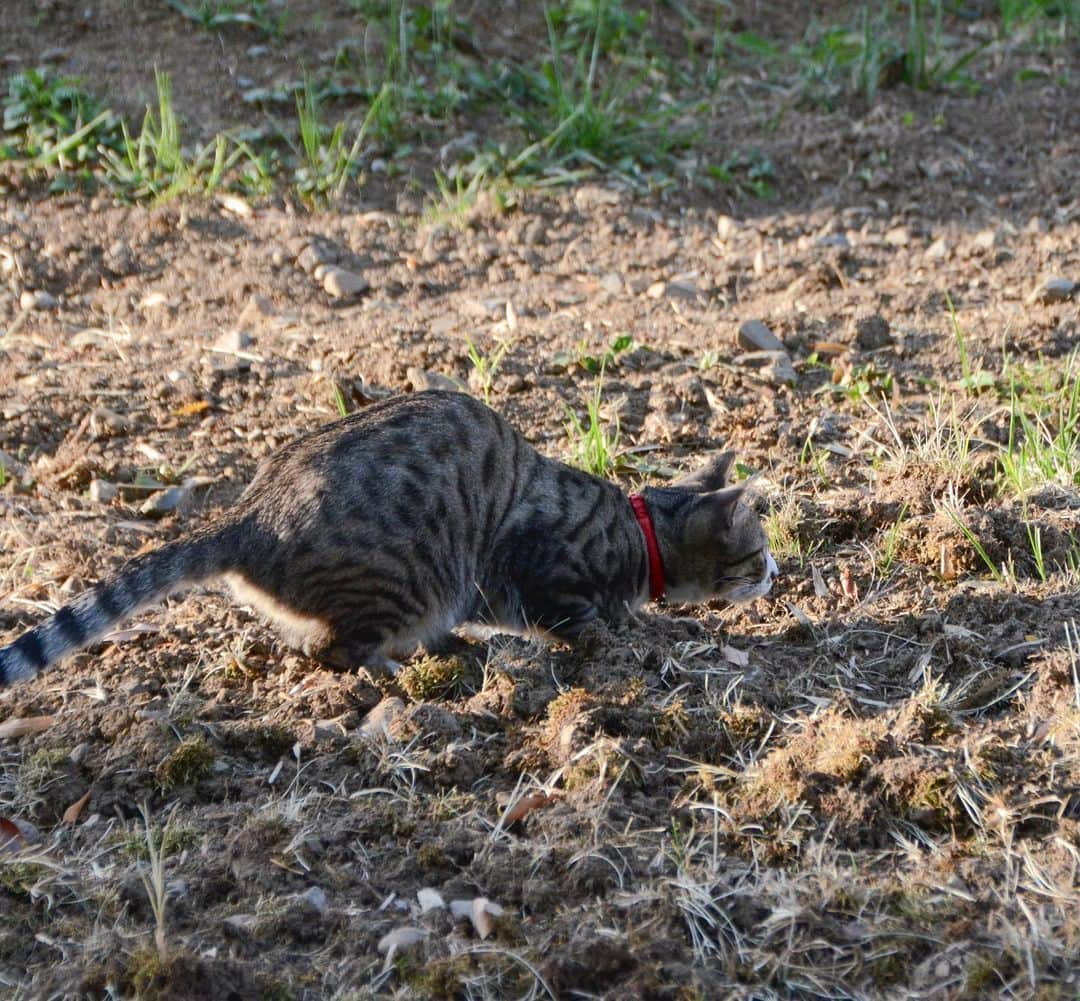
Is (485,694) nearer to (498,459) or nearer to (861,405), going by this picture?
(498,459)

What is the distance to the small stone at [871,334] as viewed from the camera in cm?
562

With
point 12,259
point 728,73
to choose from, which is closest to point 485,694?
point 12,259

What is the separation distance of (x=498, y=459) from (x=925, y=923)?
2.00 m

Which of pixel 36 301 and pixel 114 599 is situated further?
pixel 36 301

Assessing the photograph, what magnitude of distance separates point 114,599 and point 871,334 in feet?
10.9

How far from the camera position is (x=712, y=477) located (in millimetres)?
4555

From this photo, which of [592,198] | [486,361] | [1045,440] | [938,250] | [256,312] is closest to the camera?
[1045,440]

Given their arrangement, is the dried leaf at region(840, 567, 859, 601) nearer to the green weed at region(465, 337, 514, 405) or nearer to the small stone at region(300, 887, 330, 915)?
the green weed at region(465, 337, 514, 405)

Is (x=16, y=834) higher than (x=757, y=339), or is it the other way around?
(x=757, y=339)

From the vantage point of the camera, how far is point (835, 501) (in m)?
4.60

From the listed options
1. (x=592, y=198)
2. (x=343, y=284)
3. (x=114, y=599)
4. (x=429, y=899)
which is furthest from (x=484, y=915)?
(x=592, y=198)

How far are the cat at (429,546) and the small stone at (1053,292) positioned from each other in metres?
2.15

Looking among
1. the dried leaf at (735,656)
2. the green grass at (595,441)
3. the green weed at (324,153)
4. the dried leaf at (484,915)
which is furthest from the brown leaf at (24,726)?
the green weed at (324,153)

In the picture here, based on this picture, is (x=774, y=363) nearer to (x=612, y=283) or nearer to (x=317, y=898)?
(x=612, y=283)
